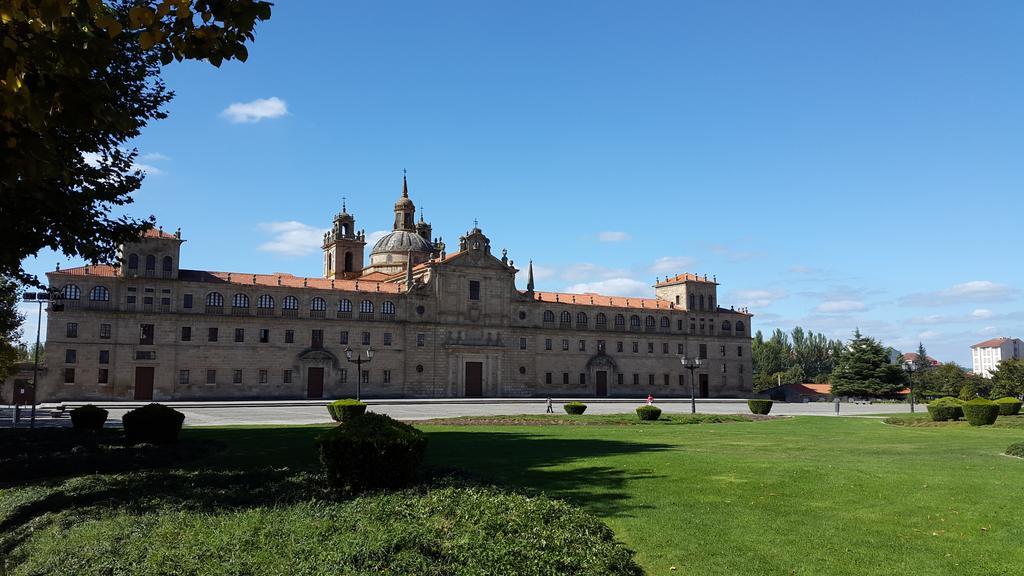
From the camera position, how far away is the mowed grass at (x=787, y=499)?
28.1 ft

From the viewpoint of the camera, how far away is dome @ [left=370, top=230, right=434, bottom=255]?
265 ft

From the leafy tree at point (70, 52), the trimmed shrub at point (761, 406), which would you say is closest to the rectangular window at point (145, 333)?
the trimmed shrub at point (761, 406)

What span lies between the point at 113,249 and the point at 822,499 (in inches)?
644

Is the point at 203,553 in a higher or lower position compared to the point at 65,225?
lower

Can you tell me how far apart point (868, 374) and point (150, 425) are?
224 ft

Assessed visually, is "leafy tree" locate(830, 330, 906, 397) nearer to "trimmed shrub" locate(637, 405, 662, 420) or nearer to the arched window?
"trimmed shrub" locate(637, 405, 662, 420)

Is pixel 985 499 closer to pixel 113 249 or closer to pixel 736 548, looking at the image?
pixel 736 548

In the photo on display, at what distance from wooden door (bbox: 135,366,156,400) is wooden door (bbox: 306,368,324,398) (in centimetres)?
1168

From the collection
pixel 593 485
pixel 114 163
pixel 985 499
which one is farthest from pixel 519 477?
pixel 114 163

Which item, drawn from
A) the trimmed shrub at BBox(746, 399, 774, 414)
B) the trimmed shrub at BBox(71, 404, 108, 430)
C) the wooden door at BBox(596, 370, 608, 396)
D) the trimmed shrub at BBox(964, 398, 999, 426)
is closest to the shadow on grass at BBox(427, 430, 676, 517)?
the trimmed shrub at BBox(71, 404, 108, 430)

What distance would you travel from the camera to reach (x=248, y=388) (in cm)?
5962

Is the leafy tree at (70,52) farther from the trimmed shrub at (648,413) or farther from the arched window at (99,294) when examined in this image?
the arched window at (99,294)

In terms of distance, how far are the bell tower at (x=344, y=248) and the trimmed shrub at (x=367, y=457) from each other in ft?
227

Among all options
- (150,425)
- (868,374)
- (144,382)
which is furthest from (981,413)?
(144,382)
